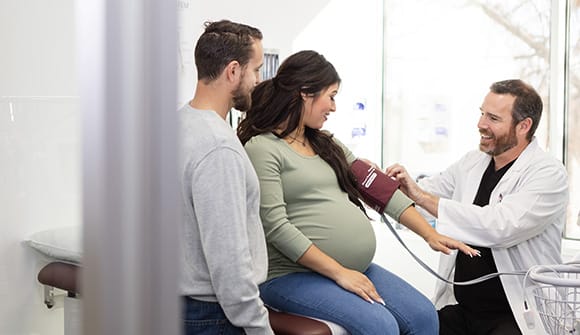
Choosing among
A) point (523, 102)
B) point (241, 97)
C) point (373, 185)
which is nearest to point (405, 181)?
point (373, 185)

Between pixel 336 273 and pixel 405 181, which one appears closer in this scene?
pixel 336 273

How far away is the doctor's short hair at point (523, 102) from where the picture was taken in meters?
2.43

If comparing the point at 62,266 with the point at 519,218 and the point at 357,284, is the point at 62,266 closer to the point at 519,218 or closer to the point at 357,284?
the point at 357,284

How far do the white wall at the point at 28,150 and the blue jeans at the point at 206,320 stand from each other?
0.79 meters

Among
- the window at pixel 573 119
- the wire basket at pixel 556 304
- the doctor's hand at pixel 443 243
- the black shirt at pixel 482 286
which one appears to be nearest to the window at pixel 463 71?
the window at pixel 573 119

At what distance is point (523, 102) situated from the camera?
8.04 feet

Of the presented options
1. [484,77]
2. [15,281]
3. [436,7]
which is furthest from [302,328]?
[436,7]

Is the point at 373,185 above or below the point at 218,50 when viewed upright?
below

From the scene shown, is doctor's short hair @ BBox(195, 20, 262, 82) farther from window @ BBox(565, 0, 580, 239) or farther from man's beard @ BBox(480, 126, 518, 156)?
window @ BBox(565, 0, 580, 239)

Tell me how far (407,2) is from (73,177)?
10.5ft

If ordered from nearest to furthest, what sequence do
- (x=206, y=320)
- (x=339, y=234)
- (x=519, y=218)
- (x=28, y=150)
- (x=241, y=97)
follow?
(x=28, y=150), (x=206, y=320), (x=241, y=97), (x=339, y=234), (x=519, y=218)

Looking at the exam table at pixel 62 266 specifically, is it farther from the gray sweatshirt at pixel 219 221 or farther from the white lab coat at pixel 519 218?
the white lab coat at pixel 519 218

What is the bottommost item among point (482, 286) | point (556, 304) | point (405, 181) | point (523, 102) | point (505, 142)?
point (482, 286)

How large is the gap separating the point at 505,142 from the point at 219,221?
138 cm
